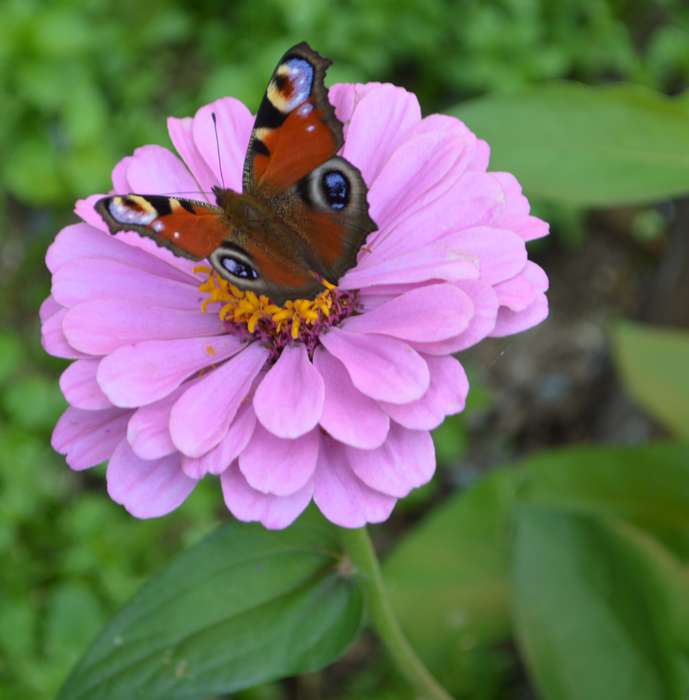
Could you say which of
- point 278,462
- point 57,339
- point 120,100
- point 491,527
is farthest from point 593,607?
point 120,100

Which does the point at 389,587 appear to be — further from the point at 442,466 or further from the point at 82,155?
the point at 82,155

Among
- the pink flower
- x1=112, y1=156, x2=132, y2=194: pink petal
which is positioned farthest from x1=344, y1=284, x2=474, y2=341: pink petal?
x1=112, y1=156, x2=132, y2=194: pink petal

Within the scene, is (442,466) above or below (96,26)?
below

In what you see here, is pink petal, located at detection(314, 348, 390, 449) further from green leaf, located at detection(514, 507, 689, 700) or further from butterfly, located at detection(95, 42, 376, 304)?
green leaf, located at detection(514, 507, 689, 700)

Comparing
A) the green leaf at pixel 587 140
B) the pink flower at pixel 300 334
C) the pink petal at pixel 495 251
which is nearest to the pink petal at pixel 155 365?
the pink flower at pixel 300 334

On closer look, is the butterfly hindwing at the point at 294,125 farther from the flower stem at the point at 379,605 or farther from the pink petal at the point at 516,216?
the flower stem at the point at 379,605

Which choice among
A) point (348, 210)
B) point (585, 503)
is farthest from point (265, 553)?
point (585, 503)
